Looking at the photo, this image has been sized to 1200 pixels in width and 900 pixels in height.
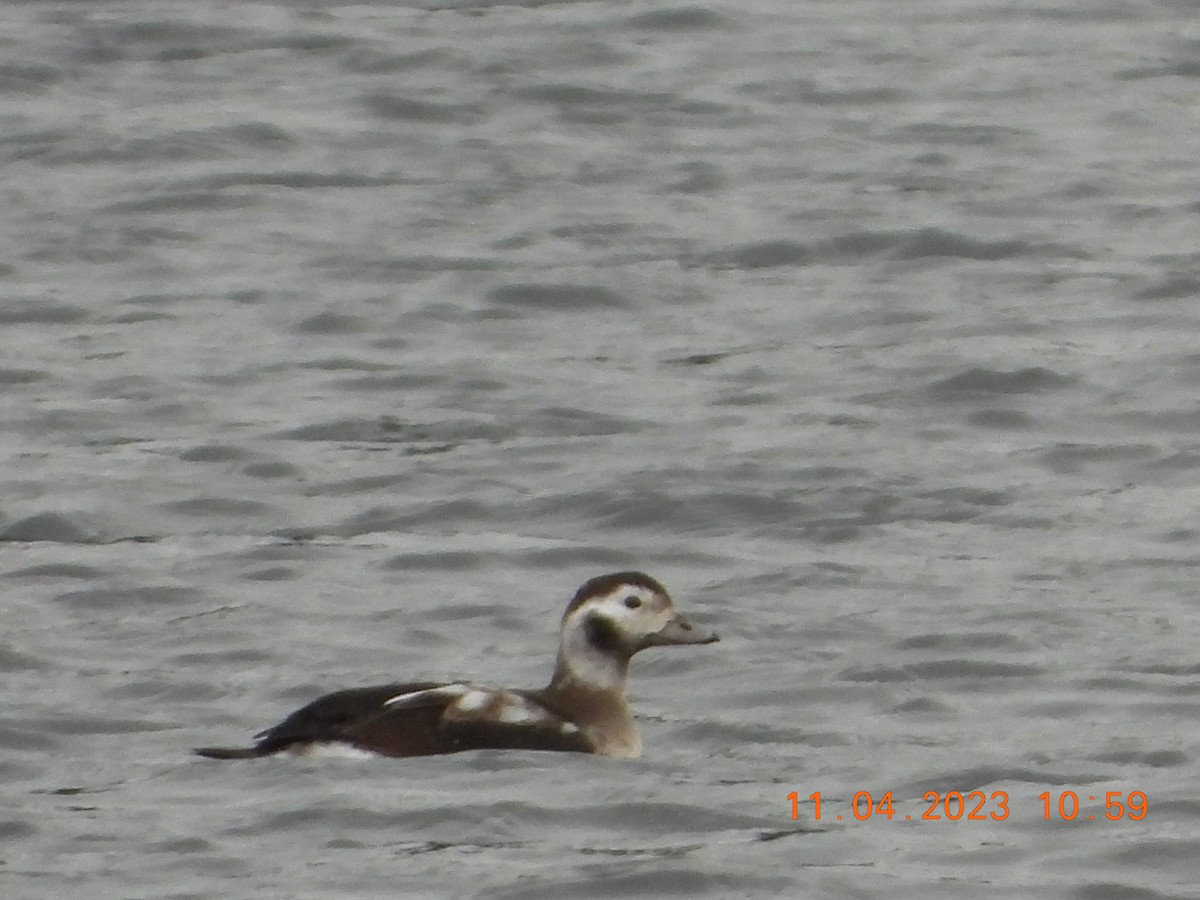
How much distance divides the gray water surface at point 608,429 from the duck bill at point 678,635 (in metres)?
0.30

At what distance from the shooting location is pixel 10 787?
11578 mm

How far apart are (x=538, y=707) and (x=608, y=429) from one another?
467cm

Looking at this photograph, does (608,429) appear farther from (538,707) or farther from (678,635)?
(538,707)

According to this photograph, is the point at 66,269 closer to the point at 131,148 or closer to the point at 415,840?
the point at 131,148

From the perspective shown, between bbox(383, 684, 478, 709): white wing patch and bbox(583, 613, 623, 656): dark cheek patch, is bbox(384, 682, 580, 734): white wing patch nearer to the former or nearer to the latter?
bbox(383, 684, 478, 709): white wing patch

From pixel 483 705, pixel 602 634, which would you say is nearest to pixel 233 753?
pixel 483 705

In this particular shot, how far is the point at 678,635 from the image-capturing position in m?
12.5

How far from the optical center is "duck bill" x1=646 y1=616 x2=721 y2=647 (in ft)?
40.8

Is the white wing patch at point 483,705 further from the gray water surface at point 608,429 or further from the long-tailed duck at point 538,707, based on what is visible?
the gray water surface at point 608,429

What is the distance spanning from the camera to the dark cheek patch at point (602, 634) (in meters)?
12.2

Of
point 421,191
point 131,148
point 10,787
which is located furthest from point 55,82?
point 10,787
